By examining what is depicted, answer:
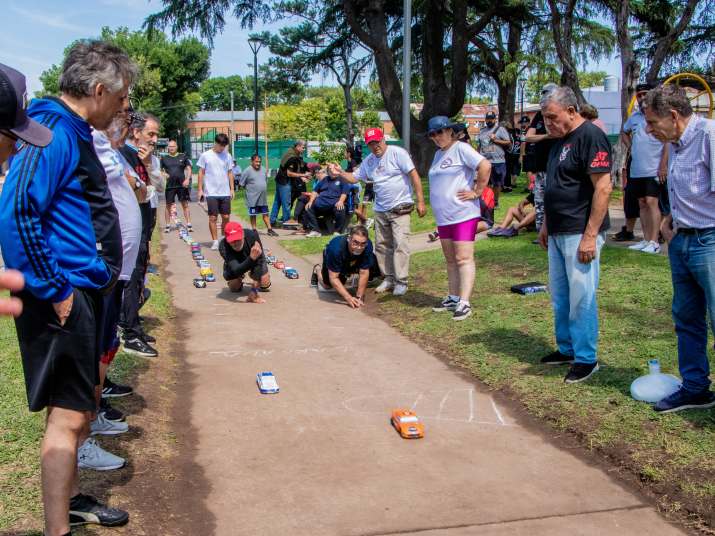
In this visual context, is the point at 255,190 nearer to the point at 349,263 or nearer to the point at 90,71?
the point at 349,263

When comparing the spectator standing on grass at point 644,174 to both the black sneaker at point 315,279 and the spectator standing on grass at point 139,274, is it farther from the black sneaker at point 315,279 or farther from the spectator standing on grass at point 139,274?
the spectator standing on grass at point 139,274

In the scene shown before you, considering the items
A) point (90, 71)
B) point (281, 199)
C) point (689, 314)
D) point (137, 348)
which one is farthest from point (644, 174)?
point (281, 199)

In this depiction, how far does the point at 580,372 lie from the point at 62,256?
148 inches

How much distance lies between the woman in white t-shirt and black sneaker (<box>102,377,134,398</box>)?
3.41m

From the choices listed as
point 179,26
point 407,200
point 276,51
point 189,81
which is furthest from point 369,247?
point 189,81

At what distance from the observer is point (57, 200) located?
2896mm

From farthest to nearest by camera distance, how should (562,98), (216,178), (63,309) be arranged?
(216,178), (562,98), (63,309)

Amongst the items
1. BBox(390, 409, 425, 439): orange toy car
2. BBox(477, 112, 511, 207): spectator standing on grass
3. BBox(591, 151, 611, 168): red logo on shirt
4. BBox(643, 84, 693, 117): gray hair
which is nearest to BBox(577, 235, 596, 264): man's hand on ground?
BBox(591, 151, 611, 168): red logo on shirt

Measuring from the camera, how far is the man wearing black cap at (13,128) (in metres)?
2.15

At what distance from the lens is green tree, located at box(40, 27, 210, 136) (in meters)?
61.6

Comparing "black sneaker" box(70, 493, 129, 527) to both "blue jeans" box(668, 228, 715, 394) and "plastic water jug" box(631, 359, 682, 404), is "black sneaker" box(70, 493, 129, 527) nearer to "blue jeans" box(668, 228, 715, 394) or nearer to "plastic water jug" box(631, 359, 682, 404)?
"plastic water jug" box(631, 359, 682, 404)

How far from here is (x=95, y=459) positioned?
12.8ft

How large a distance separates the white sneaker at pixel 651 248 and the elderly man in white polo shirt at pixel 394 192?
3073mm

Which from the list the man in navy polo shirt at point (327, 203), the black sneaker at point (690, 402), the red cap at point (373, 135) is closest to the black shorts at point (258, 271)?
the red cap at point (373, 135)
